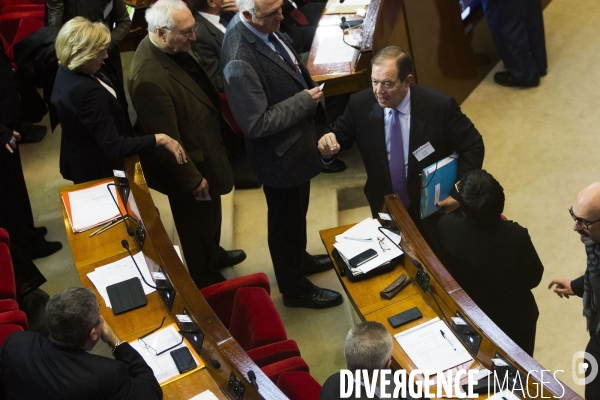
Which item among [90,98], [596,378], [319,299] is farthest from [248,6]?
[596,378]

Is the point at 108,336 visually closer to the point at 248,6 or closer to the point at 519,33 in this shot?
the point at 248,6

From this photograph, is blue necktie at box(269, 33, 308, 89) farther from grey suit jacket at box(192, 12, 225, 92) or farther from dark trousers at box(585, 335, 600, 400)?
dark trousers at box(585, 335, 600, 400)

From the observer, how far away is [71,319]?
2.59 m

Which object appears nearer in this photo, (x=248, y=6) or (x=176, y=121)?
(x=248, y=6)

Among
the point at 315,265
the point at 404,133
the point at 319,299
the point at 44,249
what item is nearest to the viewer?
the point at 404,133

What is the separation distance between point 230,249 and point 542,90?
3.01 meters

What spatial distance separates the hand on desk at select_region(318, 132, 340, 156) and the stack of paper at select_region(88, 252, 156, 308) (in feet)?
3.21

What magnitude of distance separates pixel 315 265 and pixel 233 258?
0.49 meters

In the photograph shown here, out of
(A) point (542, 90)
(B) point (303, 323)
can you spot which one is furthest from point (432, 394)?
(A) point (542, 90)

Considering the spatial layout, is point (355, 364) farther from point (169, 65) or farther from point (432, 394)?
point (169, 65)

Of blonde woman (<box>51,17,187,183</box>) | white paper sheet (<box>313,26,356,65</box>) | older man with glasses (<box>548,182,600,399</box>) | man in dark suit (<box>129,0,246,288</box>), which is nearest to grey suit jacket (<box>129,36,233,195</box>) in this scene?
man in dark suit (<box>129,0,246,288</box>)

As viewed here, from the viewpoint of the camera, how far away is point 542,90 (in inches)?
243

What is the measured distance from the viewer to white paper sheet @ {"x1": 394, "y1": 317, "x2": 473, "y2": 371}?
3.01m

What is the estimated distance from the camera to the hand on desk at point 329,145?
11.8ft
